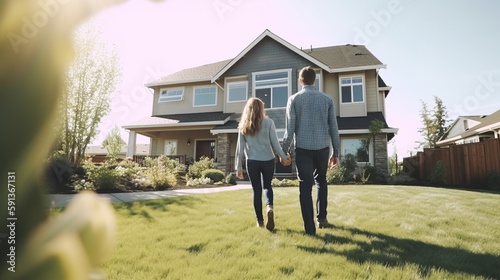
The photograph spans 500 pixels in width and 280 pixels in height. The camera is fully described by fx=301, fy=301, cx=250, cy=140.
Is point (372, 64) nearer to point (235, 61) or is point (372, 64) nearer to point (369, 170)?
point (369, 170)

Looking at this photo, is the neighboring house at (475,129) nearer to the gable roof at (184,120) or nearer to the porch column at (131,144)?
the gable roof at (184,120)

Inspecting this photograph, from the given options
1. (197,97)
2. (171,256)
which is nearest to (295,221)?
(171,256)

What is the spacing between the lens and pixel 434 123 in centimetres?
4322

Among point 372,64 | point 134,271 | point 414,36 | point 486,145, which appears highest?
point 372,64

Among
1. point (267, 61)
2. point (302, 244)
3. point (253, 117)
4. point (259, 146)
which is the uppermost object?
point (267, 61)

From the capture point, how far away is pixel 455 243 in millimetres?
3670

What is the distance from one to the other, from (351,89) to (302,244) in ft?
47.9

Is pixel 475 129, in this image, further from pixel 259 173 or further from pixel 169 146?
pixel 259 173

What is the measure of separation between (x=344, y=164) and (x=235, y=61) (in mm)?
8739

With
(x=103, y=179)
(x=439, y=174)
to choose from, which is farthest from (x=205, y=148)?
(x=439, y=174)

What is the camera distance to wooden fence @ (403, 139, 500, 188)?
11.6 metres

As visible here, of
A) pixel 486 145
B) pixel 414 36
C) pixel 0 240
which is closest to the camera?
pixel 0 240

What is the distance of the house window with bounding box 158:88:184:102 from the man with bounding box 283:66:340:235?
54.3ft

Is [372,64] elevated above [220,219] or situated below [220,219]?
above
